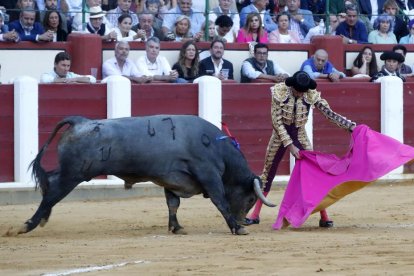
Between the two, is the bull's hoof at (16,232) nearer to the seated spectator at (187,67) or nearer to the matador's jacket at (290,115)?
the matador's jacket at (290,115)

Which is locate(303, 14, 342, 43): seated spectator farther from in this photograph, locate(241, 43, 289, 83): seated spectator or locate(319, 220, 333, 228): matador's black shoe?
locate(319, 220, 333, 228): matador's black shoe

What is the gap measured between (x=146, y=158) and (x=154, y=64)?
3721 millimetres

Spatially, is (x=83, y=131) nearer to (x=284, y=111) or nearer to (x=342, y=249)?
(x=284, y=111)

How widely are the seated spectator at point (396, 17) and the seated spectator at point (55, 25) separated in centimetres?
386

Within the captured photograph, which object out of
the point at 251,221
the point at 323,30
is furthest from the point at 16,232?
the point at 323,30

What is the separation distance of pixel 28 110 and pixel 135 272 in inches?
201

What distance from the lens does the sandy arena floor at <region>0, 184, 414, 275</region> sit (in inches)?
310

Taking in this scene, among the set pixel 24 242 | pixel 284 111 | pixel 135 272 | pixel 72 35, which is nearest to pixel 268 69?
pixel 72 35

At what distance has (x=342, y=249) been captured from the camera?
8.76 meters

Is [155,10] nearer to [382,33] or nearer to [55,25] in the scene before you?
[55,25]

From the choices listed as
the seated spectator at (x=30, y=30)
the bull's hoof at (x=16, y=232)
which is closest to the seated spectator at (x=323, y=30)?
the seated spectator at (x=30, y=30)

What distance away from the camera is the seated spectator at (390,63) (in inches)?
567

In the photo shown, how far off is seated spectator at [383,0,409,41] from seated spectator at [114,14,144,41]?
3153 mm

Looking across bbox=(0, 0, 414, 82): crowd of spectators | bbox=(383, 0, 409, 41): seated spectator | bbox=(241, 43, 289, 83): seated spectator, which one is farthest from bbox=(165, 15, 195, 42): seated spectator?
bbox=(383, 0, 409, 41): seated spectator
